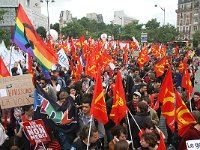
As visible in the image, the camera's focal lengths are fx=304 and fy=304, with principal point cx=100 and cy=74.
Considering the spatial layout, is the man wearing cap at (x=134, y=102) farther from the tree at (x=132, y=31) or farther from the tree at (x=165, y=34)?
the tree at (x=132, y=31)

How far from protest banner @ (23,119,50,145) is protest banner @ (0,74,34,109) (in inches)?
32.2

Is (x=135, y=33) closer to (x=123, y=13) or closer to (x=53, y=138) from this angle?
(x=53, y=138)

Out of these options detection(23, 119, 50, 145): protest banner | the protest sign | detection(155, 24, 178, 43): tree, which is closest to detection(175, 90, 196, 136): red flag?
the protest sign

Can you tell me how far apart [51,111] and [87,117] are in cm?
76

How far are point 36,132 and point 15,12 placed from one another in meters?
Result: 59.6

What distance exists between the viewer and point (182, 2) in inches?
4028

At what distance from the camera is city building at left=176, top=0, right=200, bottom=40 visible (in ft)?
307

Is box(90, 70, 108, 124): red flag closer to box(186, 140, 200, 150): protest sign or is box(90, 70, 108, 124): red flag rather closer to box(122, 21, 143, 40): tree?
box(186, 140, 200, 150): protest sign

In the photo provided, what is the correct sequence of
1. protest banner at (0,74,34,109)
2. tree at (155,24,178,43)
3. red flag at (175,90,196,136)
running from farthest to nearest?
tree at (155,24,178,43) < protest banner at (0,74,34,109) < red flag at (175,90,196,136)

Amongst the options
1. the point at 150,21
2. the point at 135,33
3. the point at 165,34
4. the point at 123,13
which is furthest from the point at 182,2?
the point at 123,13

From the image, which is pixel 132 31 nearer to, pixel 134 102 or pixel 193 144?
→ pixel 134 102

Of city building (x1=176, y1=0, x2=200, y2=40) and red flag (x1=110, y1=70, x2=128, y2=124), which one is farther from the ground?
city building (x1=176, y1=0, x2=200, y2=40)

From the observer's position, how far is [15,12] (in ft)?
199

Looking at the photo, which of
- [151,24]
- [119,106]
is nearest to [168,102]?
[119,106]
